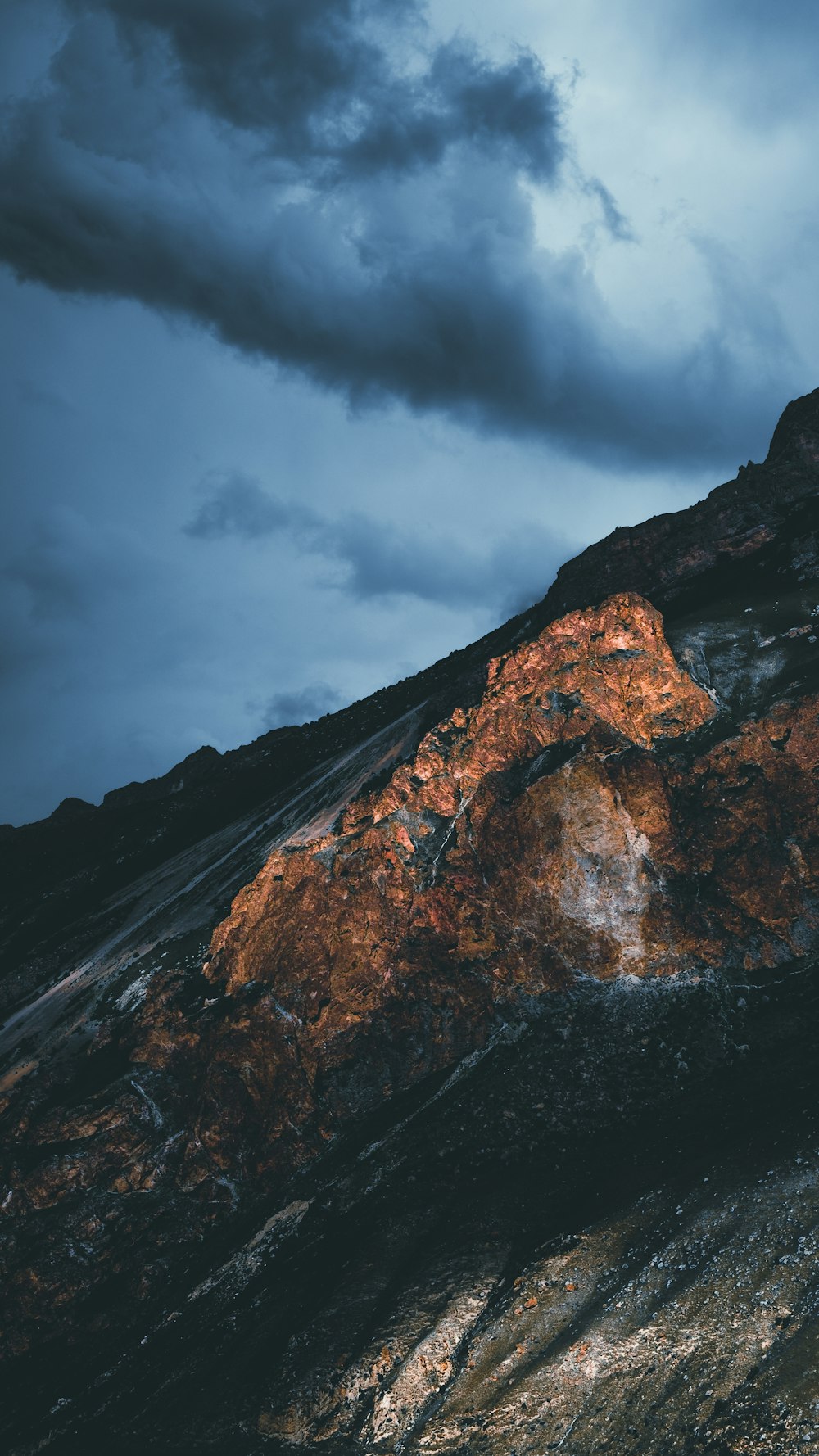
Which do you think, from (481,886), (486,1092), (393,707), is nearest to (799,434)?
(393,707)

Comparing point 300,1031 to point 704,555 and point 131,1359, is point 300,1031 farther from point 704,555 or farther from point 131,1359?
point 704,555

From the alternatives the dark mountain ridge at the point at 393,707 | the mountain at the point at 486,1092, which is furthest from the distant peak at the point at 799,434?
the mountain at the point at 486,1092

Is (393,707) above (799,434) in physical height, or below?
below

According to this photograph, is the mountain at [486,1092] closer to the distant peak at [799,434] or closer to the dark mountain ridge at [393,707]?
the dark mountain ridge at [393,707]

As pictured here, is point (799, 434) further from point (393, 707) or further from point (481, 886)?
point (481, 886)

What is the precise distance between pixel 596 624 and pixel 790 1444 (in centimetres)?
5543

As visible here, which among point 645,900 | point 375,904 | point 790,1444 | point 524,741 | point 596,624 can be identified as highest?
point 596,624

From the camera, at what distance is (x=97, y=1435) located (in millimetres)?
45031

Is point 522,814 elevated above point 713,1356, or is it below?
above

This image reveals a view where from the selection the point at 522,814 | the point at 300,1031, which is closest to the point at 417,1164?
the point at 300,1031

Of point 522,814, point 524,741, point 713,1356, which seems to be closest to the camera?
point 713,1356

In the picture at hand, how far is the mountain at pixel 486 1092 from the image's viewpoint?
3762 cm

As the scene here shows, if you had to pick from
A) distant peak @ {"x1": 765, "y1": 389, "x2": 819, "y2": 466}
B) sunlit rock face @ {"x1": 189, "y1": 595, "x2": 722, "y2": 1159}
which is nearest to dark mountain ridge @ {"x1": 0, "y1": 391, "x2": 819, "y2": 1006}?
distant peak @ {"x1": 765, "y1": 389, "x2": 819, "y2": 466}

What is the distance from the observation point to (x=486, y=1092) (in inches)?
2200
